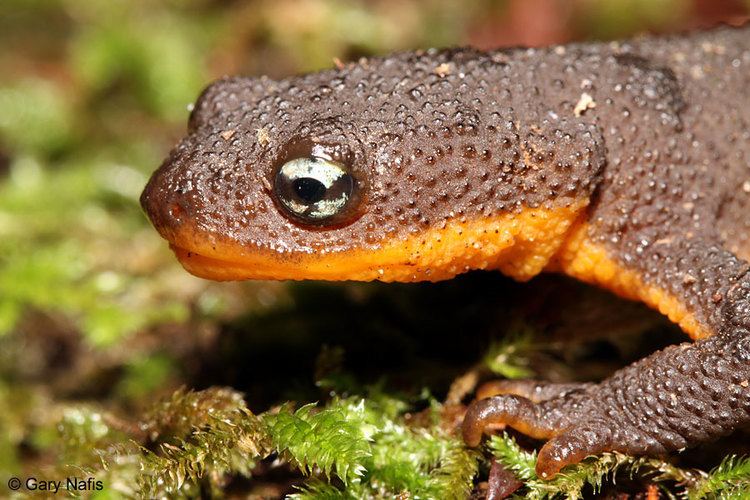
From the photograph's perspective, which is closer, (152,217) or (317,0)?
(152,217)

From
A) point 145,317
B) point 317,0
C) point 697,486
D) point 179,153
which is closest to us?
point 697,486

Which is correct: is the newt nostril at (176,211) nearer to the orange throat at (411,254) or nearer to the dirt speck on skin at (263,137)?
the orange throat at (411,254)

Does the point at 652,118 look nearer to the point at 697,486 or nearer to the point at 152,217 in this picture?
the point at 697,486

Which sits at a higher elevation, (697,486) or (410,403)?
(410,403)

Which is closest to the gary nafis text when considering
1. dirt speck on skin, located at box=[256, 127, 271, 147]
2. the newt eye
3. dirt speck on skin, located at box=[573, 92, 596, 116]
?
the newt eye

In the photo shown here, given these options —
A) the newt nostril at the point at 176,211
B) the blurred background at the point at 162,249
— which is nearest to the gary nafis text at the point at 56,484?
the blurred background at the point at 162,249

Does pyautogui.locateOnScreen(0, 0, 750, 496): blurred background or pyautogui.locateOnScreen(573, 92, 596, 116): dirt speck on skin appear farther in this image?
pyautogui.locateOnScreen(0, 0, 750, 496): blurred background

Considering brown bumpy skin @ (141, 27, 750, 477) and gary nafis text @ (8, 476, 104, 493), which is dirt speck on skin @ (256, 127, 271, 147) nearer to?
brown bumpy skin @ (141, 27, 750, 477)

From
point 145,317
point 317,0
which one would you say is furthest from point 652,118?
point 317,0

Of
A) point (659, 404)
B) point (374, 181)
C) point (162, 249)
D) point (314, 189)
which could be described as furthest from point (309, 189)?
point (162, 249)
